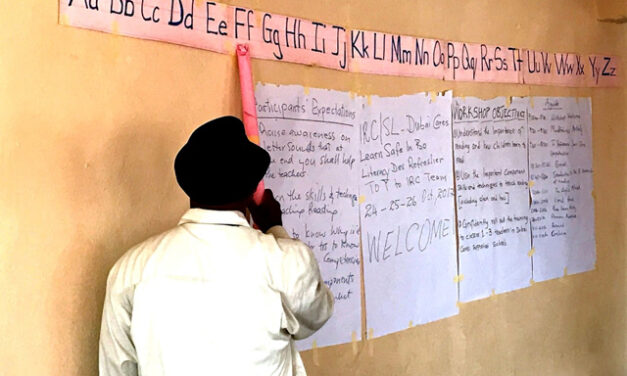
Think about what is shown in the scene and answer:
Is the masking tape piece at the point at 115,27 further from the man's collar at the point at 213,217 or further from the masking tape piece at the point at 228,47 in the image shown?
the man's collar at the point at 213,217

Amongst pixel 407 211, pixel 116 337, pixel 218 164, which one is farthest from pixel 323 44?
pixel 116 337

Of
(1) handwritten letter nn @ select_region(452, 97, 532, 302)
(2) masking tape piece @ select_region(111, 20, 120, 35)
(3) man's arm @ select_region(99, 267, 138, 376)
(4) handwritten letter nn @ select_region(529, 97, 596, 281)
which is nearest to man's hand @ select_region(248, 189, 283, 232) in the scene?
(3) man's arm @ select_region(99, 267, 138, 376)

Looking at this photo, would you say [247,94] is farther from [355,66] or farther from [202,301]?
[202,301]

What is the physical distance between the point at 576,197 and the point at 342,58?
4.50ft

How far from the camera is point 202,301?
1215 mm

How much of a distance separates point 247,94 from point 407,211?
0.74 meters

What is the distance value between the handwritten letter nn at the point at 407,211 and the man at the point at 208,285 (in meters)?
0.75

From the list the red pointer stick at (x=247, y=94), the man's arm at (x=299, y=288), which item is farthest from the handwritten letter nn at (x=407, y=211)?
the man's arm at (x=299, y=288)

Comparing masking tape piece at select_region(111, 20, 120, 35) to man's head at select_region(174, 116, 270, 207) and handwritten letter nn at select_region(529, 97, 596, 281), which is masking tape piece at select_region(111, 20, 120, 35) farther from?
handwritten letter nn at select_region(529, 97, 596, 281)

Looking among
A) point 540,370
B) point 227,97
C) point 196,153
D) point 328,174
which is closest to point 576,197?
point 540,370

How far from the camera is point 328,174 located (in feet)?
6.14

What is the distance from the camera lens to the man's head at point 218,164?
120 cm

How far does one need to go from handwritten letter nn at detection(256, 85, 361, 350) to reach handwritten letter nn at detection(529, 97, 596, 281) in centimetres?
97

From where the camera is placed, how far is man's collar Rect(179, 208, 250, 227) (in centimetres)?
124
